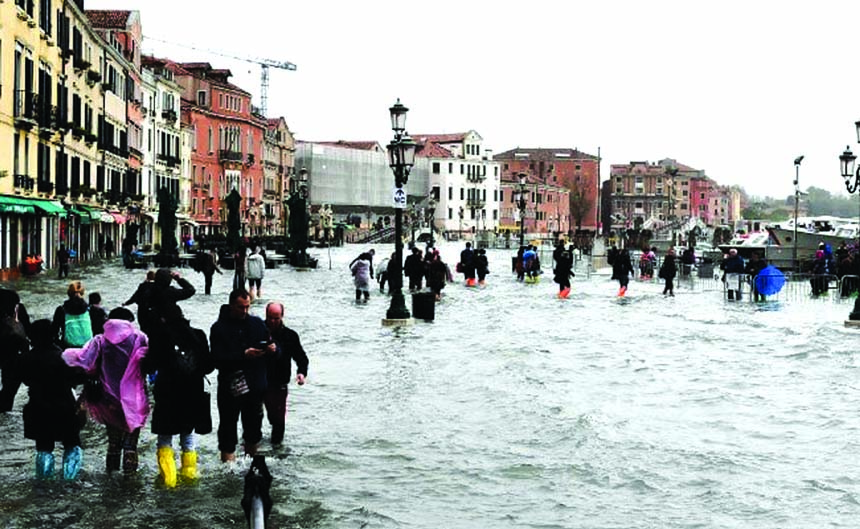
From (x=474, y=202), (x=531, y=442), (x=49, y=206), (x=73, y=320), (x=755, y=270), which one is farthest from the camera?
(x=474, y=202)

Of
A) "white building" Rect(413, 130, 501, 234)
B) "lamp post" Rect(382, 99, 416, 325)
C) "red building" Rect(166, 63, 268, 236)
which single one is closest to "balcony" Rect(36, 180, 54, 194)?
"lamp post" Rect(382, 99, 416, 325)

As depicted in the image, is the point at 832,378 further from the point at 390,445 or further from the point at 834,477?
the point at 390,445

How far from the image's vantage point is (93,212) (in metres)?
49.3

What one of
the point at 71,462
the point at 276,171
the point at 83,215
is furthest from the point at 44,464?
the point at 276,171

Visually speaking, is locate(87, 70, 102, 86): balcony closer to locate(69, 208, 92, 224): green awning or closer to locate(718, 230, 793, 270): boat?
locate(69, 208, 92, 224): green awning

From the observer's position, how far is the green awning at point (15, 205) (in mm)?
32625

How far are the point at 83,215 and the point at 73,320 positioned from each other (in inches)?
1377

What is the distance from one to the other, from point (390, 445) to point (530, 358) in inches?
292

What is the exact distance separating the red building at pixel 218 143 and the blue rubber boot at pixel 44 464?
78.4m

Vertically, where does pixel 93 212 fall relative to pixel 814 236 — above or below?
above

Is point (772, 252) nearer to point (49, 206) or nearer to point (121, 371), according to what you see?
point (49, 206)

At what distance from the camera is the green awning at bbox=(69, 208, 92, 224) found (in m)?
44.1

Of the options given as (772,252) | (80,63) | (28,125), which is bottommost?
(772,252)

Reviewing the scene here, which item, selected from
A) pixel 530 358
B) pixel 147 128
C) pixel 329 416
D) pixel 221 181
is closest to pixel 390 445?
pixel 329 416
